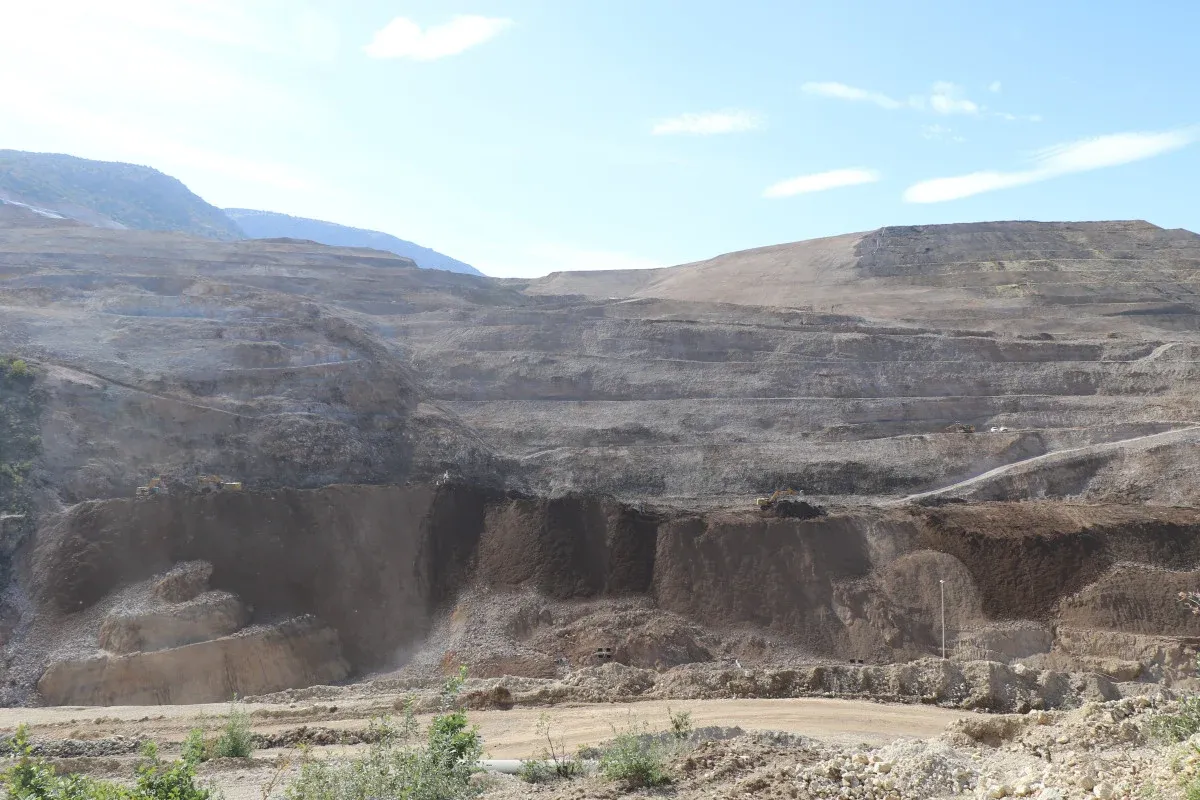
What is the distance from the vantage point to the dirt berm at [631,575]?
21.7m

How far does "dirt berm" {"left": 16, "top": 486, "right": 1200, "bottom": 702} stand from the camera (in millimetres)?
21656

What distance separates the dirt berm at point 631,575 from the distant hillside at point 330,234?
128938 millimetres

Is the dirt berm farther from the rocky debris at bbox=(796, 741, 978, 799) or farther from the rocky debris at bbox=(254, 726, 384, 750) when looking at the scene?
the rocky debris at bbox=(796, 741, 978, 799)

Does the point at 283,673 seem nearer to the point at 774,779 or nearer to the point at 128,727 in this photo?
the point at 128,727

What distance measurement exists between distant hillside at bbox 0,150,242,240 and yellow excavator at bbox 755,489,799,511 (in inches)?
3302

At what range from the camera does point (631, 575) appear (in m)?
24.1

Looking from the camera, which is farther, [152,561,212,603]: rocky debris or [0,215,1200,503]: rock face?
[0,215,1200,503]: rock face

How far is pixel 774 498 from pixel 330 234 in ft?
470

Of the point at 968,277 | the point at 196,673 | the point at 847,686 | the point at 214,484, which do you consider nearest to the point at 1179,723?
the point at 847,686

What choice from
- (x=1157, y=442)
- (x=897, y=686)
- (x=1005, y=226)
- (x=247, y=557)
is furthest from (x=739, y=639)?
(x=1005, y=226)

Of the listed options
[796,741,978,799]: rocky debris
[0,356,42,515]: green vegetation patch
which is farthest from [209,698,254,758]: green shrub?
[0,356,42,515]: green vegetation patch

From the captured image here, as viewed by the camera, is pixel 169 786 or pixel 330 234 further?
pixel 330 234

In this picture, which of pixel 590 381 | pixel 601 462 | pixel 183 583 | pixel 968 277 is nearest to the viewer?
pixel 183 583

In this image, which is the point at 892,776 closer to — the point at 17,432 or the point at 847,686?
the point at 847,686
